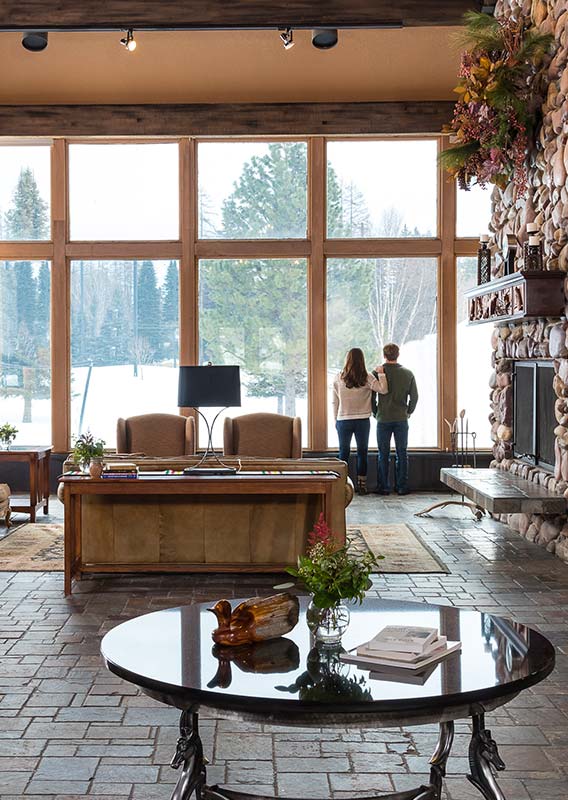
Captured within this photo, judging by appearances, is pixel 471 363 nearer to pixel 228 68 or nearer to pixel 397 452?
pixel 397 452

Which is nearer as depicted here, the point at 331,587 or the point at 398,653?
the point at 398,653

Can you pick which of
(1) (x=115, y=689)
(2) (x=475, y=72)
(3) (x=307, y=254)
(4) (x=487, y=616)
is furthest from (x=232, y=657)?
(3) (x=307, y=254)

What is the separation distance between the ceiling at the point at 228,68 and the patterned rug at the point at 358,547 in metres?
4.90

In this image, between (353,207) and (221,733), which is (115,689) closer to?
(221,733)

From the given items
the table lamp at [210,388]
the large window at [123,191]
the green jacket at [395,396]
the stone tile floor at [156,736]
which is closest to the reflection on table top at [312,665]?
the stone tile floor at [156,736]

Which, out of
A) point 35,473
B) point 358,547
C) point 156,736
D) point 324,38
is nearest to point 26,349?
point 35,473

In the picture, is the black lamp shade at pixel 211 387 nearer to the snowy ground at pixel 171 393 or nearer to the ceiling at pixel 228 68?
the snowy ground at pixel 171 393

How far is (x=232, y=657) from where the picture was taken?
2934 millimetres

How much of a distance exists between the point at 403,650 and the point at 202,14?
7771 mm

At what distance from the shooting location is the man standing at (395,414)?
10.5m

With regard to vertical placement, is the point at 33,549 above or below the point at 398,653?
below

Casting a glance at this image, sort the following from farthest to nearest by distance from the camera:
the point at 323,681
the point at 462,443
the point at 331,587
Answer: the point at 462,443
the point at 331,587
the point at 323,681

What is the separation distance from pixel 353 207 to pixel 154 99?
2.45 metres

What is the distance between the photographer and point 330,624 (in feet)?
10.0
